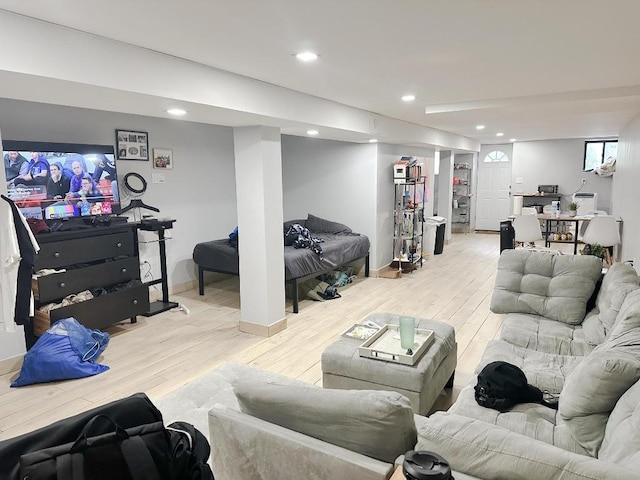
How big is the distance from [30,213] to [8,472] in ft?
10.6

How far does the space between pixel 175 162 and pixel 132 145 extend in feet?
2.12

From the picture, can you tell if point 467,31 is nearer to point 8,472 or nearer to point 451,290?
point 8,472

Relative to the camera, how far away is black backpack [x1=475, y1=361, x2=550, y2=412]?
2.05 meters

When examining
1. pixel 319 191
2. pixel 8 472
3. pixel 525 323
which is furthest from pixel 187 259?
A: pixel 8 472

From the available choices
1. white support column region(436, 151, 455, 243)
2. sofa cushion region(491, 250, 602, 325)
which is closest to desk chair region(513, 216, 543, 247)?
sofa cushion region(491, 250, 602, 325)

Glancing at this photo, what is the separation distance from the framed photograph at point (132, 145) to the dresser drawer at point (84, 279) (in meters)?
1.31

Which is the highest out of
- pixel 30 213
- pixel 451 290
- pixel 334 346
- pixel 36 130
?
pixel 36 130

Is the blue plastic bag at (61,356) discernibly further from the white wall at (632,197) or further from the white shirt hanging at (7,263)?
the white wall at (632,197)

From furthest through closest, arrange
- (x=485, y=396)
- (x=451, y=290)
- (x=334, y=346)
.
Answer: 1. (x=451, y=290)
2. (x=334, y=346)
3. (x=485, y=396)

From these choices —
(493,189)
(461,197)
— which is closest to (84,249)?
(461,197)

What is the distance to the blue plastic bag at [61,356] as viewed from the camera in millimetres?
3273

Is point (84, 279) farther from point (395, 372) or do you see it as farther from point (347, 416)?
point (347, 416)

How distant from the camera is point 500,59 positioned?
2926 mm

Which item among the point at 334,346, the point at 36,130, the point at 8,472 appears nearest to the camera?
the point at 8,472
